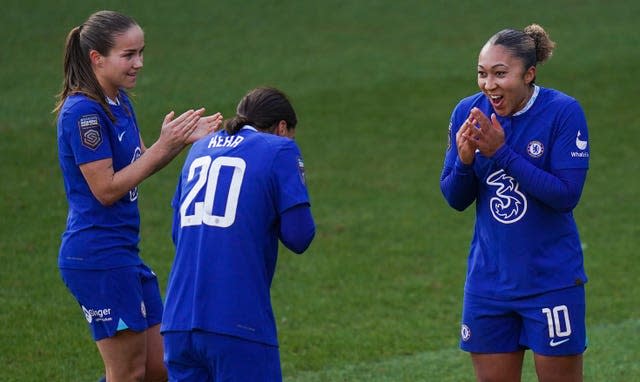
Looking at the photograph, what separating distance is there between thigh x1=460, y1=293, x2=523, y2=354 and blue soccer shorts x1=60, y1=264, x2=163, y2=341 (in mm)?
1637

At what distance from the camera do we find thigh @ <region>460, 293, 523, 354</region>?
506cm

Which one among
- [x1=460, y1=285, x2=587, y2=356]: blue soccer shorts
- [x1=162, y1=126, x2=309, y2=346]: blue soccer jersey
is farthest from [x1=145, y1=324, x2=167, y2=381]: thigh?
[x1=460, y1=285, x2=587, y2=356]: blue soccer shorts

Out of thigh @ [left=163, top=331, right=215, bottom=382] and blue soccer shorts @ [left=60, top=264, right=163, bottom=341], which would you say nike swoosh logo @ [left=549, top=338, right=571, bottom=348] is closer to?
thigh @ [left=163, top=331, right=215, bottom=382]

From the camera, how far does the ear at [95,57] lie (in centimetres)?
526

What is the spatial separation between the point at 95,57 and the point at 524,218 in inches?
87.6

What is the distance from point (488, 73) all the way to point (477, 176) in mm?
494

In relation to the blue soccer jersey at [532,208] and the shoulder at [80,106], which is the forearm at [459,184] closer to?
the blue soccer jersey at [532,208]

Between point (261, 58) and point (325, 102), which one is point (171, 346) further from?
point (261, 58)

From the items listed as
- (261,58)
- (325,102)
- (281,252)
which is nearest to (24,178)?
(281,252)

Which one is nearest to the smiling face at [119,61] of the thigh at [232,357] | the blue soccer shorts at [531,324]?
the thigh at [232,357]

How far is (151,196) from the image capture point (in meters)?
13.2

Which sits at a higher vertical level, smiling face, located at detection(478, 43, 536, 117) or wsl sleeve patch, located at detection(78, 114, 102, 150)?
smiling face, located at detection(478, 43, 536, 117)

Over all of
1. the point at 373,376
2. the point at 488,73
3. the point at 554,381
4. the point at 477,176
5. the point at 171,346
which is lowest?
the point at 373,376

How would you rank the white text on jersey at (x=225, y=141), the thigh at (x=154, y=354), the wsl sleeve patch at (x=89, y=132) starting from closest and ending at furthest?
1. the white text on jersey at (x=225, y=141)
2. the wsl sleeve patch at (x=89, y=132)
3. the thigh at (x=154, y=354)
